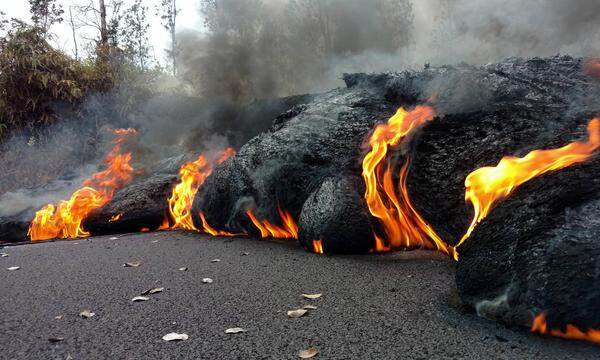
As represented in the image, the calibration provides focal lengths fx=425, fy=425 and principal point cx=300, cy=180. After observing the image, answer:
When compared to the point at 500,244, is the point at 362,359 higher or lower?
lower

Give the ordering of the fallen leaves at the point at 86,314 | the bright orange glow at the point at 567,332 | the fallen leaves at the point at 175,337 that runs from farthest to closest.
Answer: the fallen leaves at the point at 86,314
the fallen leaves at the point at 175,337
the bright orange glow at the point at 567,332

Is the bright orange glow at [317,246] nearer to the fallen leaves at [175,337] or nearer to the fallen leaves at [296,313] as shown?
the fallen leaves at [296,313]

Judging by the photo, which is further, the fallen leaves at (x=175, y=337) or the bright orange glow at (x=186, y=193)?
the bright orange glow at (x=186, y=193)

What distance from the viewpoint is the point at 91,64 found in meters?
12.2

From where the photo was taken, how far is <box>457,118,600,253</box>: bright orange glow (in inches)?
112

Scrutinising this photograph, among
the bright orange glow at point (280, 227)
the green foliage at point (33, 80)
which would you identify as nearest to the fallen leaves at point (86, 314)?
the bright orange glow at point (280, 227)

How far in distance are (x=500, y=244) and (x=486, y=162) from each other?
136 cm

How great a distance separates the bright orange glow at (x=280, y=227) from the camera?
5133 millimetres

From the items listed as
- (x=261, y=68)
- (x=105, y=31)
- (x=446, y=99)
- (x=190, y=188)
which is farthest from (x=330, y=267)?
(x=105, y=31)

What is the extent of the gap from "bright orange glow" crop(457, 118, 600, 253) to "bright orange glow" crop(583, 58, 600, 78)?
923 millimetres

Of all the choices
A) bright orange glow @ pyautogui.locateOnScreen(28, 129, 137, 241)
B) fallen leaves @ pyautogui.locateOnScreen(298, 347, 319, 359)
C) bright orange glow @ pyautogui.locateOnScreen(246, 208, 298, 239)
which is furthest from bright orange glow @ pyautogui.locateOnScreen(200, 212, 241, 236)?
fallen leaves @ pyautogui.locateOnScreen(298, 347, 319, 359)

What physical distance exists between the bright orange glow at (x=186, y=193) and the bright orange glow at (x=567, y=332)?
5.06 meters

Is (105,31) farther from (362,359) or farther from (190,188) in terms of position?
(362,359)

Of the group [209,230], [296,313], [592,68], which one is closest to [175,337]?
[296,313]
